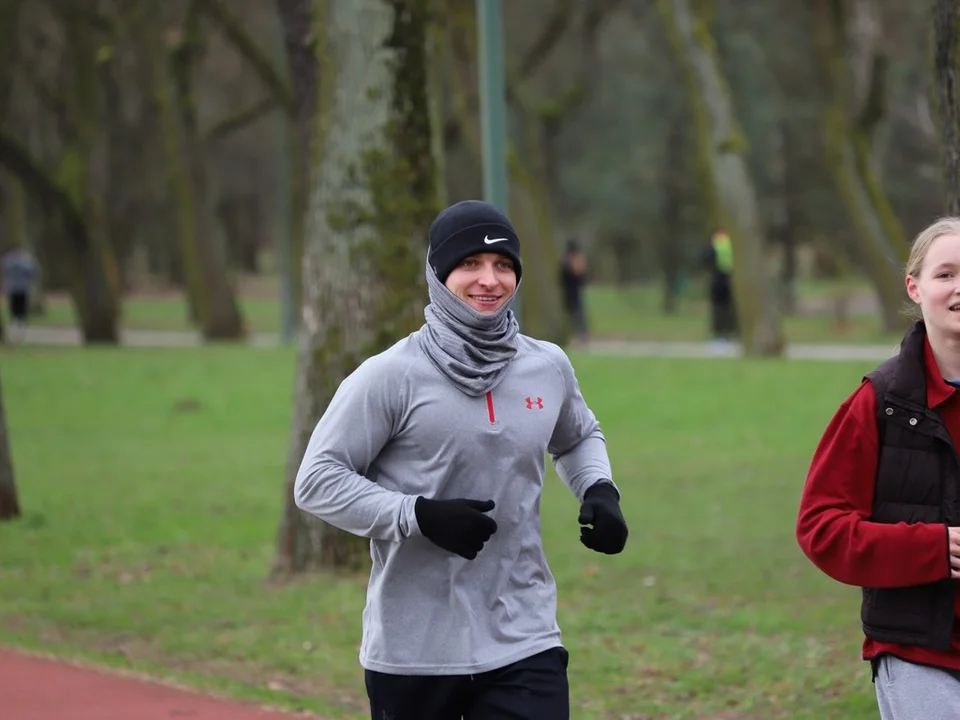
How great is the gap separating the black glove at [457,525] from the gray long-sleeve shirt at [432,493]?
113mm

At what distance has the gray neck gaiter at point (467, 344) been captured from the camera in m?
4.05

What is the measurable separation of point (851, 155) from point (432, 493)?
26806mm

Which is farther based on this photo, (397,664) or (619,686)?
(619,686)

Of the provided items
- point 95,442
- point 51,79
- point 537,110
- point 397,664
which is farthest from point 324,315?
point 51,79

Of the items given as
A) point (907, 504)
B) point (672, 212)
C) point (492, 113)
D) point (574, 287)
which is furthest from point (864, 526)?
point (672, 212)

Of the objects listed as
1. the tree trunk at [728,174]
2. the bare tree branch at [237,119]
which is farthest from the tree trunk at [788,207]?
the tree trunk at [728,174]

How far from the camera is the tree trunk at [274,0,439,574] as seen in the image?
988 centimetres

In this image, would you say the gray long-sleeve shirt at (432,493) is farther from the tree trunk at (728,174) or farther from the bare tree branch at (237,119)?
the bare tree branch at (237,119)

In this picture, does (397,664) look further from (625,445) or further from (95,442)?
(95,442)

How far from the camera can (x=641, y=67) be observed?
46.4 metres

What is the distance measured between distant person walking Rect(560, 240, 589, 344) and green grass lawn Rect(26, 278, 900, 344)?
1.94 m

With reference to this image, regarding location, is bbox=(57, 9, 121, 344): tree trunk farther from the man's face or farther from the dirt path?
the man's face

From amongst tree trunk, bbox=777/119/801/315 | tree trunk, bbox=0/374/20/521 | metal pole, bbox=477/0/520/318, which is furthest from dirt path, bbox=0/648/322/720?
tree trunk, bbox=777/119/801/315

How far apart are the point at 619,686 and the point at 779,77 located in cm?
3928
